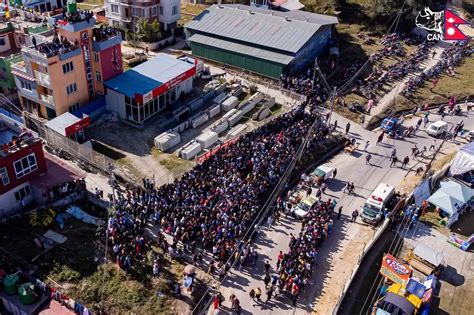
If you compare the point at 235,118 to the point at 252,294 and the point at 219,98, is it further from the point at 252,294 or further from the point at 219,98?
the point at 252,294

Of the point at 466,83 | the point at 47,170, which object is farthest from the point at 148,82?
the point at 466,83

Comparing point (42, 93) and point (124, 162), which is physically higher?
point (42, 93)

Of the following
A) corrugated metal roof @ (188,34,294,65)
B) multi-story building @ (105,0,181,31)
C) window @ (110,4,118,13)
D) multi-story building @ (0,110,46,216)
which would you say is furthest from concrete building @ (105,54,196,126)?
window @ (110,4,118,13)

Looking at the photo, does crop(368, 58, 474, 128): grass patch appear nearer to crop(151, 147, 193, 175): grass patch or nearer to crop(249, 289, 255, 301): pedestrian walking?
crop(151, 147, 193, 175): grass patch

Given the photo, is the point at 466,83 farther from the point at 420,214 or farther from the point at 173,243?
the point at 173,243

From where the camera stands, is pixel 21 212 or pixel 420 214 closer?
pixel 21 212

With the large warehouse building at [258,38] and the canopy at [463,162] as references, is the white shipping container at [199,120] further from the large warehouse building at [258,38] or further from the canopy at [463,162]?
the canopy at [463,162]
